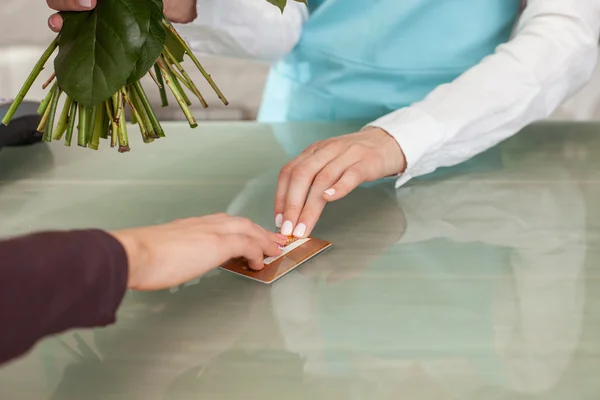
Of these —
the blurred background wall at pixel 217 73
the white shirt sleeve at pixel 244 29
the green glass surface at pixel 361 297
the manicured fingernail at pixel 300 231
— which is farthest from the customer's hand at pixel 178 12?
the blurred background wall at pixel 217 73

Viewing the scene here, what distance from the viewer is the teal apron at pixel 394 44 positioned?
116 cm

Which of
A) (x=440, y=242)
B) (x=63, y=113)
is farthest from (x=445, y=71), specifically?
(x=63, y=113)

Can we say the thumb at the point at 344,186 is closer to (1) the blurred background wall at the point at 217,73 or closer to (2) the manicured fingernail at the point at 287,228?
(2) the manicured fingernail at the point at 287,228

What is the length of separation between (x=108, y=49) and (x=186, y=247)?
192 millimetres

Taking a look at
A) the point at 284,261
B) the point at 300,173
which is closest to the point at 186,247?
the point at 284,261

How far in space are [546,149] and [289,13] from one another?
0.47m

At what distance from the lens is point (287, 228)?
771mm

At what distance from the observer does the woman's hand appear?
2.58 feet

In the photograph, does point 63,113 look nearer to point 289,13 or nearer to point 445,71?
point 289,13

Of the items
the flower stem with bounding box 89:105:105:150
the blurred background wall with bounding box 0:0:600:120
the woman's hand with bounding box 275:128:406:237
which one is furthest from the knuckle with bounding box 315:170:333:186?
the blurred background wall with bounding box 0:0:600:120

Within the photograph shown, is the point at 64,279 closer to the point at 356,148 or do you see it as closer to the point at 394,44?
the point at 356,148

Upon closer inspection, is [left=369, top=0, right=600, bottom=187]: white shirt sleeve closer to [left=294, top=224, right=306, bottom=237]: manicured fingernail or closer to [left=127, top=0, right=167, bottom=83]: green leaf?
[left=294, top=224, right=306, bottom=237]: manicured fingernail

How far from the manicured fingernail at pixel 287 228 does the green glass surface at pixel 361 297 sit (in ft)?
0.12

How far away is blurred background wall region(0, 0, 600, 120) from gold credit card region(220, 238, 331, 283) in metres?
1.50
